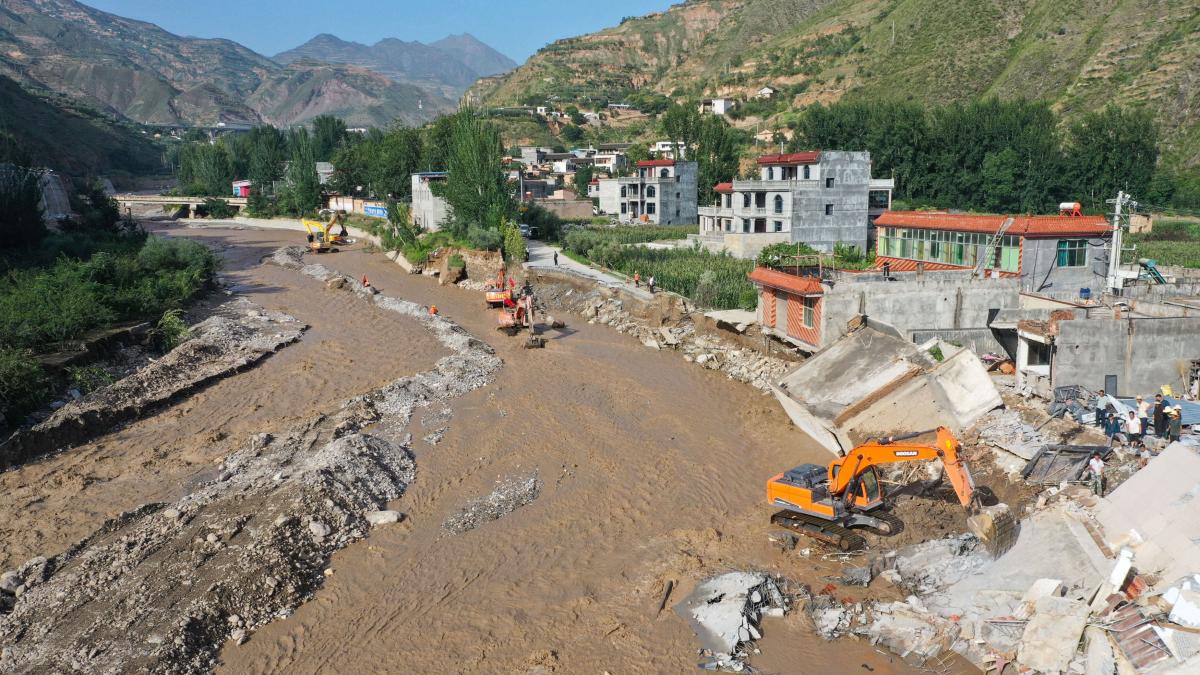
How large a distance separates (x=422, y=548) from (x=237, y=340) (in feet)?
57.3

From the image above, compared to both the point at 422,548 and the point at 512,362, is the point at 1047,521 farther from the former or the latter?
the point at 512,362

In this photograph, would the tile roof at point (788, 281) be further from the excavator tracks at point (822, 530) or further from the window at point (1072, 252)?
the excavator tracks at point (822, 530)

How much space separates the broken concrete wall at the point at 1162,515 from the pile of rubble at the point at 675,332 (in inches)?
369

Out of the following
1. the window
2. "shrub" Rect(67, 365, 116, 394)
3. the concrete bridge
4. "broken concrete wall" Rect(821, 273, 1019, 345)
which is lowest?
"shrub" Rect(67, 365, 116, 394)

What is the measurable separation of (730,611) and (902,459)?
3.88 metres

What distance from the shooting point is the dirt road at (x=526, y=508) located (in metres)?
11.2

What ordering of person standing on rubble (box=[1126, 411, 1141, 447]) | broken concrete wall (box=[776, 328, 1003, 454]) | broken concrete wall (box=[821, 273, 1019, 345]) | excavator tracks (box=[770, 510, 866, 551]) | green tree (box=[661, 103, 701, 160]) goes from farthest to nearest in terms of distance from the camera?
green tree (box=[661, 103, 701, 160]) → broken concrete wall (box=[821, 273, 1019, 345]) → broken concrete wall (box=[776, 328, 1003, 454]) → person standing on rubble (box=[1126, 411, 1141, 447]) → excavator tracks (box=[770, 510, 866, 551])

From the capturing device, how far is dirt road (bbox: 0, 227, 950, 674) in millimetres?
11250

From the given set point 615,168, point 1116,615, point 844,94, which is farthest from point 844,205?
point 844,94

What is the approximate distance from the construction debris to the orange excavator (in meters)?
1.65

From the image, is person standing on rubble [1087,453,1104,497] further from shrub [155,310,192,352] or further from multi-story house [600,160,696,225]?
multi-story house [600,160,696,225]

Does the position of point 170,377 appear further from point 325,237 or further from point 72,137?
point 72,137

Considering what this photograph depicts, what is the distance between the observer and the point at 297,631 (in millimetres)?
11625

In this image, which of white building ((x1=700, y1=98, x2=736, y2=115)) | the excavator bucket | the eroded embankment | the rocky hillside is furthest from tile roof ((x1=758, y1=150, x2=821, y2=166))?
white building ((x1=700, y1=98, x2=736, y2=115))
